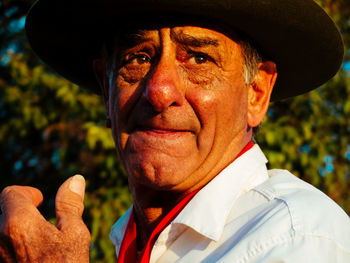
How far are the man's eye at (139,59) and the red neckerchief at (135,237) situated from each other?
2.02 ft

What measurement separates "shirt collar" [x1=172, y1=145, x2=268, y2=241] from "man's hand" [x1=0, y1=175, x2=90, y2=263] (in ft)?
1.47

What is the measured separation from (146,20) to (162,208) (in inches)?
34.5

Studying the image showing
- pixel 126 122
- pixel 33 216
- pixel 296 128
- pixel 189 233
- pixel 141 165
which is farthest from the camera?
pixel 296 128

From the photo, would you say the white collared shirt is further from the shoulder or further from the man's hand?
the man's hand

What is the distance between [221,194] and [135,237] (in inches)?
24.7

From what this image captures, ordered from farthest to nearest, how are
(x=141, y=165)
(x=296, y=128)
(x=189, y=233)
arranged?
(x=296, y=128) < (x=141, y=165) < (x=189, y=233)

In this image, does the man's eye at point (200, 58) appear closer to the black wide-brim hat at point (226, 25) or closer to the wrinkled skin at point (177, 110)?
the wrinkled skin at point (177, 110)

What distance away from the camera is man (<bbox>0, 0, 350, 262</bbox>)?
1755 millimetres

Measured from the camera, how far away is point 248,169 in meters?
2.22

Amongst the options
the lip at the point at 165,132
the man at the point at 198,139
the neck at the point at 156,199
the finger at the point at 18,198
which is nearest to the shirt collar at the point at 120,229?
the man at the point at 198,139

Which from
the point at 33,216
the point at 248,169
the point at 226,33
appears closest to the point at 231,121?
the point at 248,169

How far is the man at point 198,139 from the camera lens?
175 cm

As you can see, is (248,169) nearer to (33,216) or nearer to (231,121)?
(231,121)

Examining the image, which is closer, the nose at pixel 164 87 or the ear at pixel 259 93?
the nose at pixel 164 87
